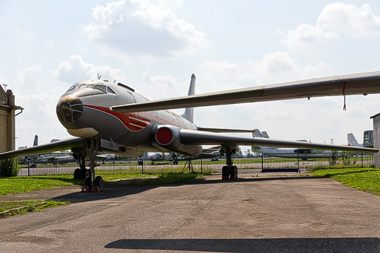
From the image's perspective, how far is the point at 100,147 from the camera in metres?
13.3

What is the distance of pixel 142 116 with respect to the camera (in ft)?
51.3

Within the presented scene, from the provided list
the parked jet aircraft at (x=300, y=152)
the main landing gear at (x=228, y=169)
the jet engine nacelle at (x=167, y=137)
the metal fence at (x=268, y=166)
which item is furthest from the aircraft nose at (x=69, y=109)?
the parked jet aircraft at (x=300, y=152)

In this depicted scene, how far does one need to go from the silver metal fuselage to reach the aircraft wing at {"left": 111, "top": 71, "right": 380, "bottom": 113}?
21.5 ft

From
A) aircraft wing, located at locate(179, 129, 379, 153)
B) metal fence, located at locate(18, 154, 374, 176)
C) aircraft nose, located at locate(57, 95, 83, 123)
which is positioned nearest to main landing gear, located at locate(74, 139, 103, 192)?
aircraft nose, located at locate(57, 95, 83, 123)

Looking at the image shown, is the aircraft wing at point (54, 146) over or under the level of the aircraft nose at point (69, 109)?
under

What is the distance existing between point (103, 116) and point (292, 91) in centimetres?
876

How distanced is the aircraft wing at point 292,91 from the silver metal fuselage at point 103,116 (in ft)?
21.5

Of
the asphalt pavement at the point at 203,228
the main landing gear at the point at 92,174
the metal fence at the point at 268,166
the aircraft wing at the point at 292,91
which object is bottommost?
the metal fence at the point at 268,166

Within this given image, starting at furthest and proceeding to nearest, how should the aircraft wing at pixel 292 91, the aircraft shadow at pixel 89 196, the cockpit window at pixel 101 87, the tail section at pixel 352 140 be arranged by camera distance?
1. the tail section at pixel 352 140
2. the cockpit window at pixel 101 87
3. the aircraft shadow at pixel 89 196
4. the aircraft wing at pixel 292 91

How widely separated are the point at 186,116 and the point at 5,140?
45.0ft

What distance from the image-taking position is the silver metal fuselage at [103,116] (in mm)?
11352

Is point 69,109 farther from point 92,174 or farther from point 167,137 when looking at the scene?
point 167,137

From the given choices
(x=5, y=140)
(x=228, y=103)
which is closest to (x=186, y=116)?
(x=5, y=140)

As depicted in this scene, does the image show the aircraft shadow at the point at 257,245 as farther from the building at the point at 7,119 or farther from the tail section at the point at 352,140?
the tail section at the point at 352,140
